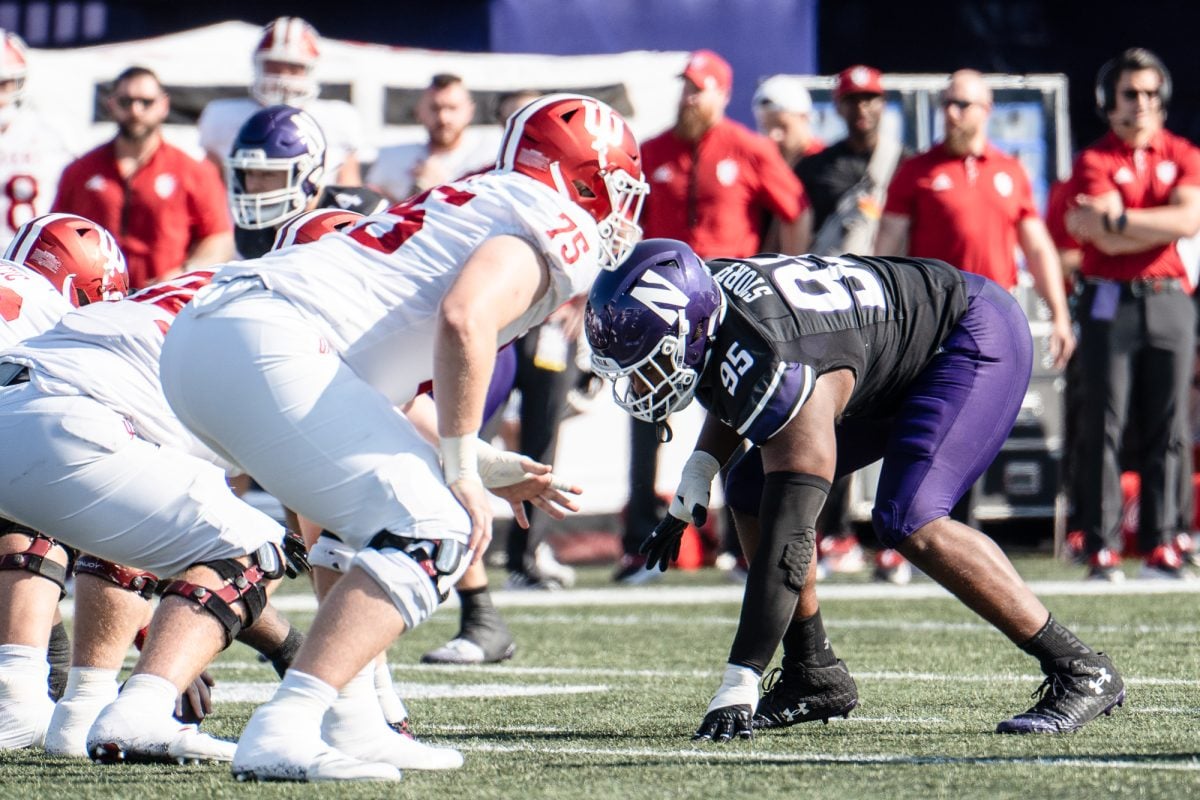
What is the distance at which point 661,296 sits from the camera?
13.4ft

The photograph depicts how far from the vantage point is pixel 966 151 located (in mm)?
8500

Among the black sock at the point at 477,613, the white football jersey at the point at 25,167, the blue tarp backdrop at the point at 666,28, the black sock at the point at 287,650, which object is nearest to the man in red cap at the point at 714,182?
the blue tarp backdrop at the point at 666,28

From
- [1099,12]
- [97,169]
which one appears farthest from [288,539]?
[1099,12]

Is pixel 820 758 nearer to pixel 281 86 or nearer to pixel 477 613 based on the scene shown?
pixel 477 613

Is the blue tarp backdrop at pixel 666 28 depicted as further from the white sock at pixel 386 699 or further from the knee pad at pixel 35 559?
the white sock at pixel 386 699

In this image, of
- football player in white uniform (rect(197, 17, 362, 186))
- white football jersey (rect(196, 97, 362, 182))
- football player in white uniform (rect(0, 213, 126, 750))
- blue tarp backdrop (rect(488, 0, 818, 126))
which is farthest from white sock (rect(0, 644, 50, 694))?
blue tarp backdrop (rect(488, 0, 818, 126))

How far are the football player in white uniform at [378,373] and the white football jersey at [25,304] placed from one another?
0.82m

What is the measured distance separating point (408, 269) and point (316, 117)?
444cm

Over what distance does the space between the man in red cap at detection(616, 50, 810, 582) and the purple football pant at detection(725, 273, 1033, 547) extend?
4.10 meters

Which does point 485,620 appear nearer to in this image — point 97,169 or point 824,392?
point 824,392

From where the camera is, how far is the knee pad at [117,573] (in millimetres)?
4270

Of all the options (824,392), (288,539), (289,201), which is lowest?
(288,539)

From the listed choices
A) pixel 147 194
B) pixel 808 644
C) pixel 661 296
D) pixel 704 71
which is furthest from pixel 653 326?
pixel 704 71

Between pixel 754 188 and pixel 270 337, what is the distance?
544 cm
